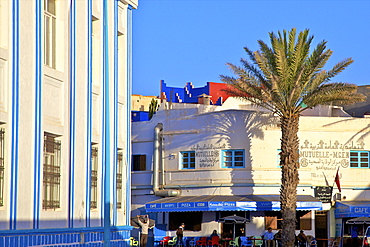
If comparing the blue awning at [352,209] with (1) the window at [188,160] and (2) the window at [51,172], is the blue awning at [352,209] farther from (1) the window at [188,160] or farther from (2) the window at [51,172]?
(2) the window at [51,172]

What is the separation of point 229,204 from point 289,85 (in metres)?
5.89

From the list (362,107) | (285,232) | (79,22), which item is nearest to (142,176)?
(285,232)

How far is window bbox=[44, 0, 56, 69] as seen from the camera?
623 inches

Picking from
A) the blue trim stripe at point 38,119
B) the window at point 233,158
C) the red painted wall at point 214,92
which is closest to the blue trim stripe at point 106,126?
the blue trim stripe at point 38,119

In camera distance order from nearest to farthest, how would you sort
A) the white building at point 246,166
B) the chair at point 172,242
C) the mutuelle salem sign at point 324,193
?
1. the chair at point 172,242
2. the white building at point 246,166
3. the mutuelle salem sign at point 324,193

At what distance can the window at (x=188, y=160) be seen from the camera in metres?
36.5

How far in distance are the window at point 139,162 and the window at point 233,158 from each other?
4.47 meters

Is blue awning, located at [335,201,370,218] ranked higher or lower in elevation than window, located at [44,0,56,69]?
lower

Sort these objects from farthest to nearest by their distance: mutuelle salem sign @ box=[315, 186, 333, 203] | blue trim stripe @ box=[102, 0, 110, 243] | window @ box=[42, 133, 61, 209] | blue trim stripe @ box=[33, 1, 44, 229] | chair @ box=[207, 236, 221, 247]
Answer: mutuelle salem sign @ box=[315, 186, 333, 203] < chair @ box=[207, 236, 221, 247] < blue trim stripe @ box=[102, 0, 110, 243] < window @ box=[42, 133, 61, 209] < blue trim stripe @ box=[33, 1, 44, 229]

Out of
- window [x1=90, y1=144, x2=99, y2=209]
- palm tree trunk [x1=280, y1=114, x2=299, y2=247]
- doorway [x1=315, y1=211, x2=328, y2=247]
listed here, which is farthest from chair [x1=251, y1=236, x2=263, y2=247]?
window [x1=90, y1=144, x2=99, y2=209]

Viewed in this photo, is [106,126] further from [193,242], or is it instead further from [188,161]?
[188,161]

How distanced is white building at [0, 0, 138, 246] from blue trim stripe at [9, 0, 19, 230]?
19 mm

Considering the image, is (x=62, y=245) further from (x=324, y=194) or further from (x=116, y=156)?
(x=324, y=194)

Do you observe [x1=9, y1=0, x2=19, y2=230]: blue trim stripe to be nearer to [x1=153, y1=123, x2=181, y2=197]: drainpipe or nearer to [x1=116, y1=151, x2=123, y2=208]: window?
[x1=116, y1=151, x2=123, y2=208]: window
